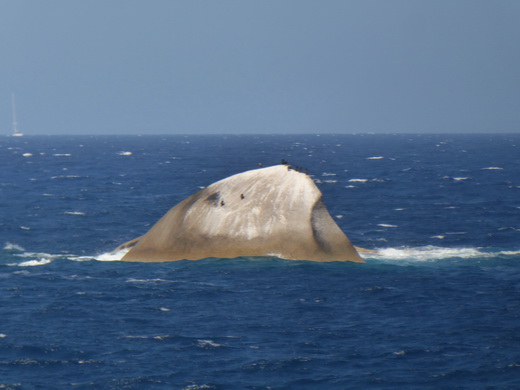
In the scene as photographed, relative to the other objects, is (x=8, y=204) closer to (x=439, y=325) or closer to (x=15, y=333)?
(x=15, y=333)

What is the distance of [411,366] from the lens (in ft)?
90.9

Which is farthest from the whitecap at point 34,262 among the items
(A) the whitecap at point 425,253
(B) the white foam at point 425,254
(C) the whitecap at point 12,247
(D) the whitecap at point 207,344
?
(A) the whitecap at point 425,253

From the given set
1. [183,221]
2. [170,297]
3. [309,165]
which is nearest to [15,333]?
[170,297]

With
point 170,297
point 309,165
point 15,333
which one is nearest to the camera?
point 15,333

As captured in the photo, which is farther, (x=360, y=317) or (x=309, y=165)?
(x=309, y=165)

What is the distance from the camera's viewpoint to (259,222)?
4025 cm

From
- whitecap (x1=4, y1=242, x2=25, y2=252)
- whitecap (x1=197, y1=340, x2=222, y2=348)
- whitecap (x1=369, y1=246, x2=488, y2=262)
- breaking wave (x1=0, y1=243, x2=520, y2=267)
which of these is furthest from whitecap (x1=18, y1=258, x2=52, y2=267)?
whitecap (x1=369, y1=246, x2=488, y2=262)

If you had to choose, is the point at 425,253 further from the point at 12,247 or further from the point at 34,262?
the point at 12,247

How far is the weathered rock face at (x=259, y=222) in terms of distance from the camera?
1577 inches

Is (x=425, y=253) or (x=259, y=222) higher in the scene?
(x=259, y=222)

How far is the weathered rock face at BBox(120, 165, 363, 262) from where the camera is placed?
4006cm

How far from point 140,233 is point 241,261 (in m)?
14.9

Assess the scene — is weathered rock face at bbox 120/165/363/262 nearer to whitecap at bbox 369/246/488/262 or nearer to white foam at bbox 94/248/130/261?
white foam at bbox 94/248/130/261

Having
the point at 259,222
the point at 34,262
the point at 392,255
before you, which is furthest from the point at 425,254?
→ the point at 34,262
